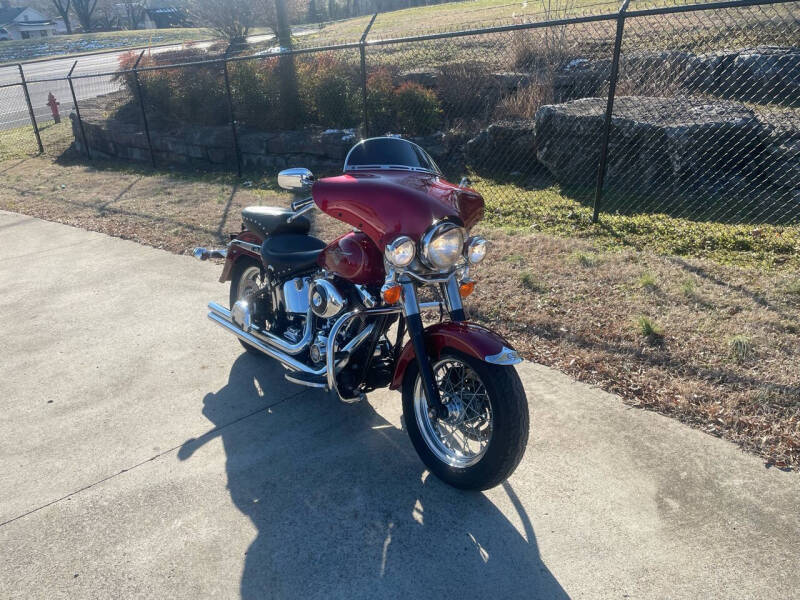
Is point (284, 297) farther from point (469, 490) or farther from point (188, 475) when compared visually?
point (469, 490)

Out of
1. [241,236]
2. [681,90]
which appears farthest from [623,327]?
[681,90]

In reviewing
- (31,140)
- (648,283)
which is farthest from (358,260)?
(31,140)

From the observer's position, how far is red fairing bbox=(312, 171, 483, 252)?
2893mm

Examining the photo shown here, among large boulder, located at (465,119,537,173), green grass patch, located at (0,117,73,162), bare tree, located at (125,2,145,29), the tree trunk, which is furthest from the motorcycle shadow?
bare tree, located at (125,2,145,29)

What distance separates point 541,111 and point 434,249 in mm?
6308

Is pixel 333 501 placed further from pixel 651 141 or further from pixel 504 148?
pixel 504 148

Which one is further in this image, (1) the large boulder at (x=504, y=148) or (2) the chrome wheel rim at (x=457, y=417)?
(1) the large boulder at (x=504, y=148)

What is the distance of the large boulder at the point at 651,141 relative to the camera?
725cm

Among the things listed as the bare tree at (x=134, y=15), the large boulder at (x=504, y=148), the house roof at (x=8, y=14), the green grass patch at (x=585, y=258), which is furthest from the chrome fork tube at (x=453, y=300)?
the house roof at (x=8, y=14)

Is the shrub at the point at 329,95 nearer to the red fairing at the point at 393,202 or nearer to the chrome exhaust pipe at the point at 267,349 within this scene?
the chrome exhaust pipe at the point at 267,349

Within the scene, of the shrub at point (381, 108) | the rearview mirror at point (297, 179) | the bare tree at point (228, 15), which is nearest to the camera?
the rearview mirror at point (297, 179)

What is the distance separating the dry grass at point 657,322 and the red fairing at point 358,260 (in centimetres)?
159

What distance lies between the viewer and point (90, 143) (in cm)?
1334

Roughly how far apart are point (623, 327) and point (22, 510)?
380cm
